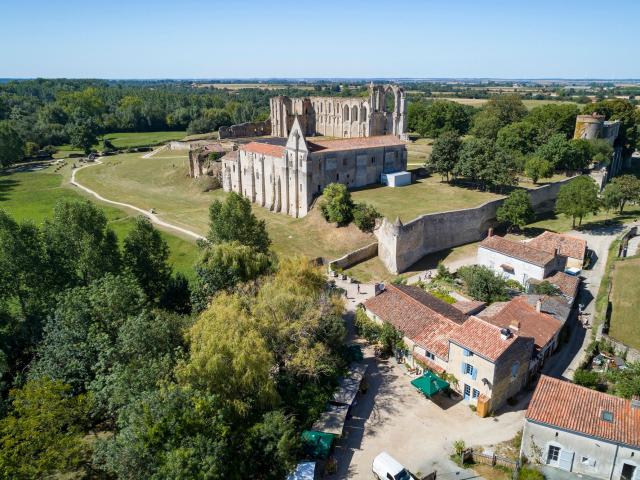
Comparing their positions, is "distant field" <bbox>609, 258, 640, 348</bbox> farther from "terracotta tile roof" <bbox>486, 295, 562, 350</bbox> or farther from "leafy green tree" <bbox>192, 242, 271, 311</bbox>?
"leafy green tree" <bbox>192, 242, 271, 311</bbox>

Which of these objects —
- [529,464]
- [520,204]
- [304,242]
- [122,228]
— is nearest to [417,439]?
[529,464]

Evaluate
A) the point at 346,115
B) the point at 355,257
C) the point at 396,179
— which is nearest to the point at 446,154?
the point at 396,179

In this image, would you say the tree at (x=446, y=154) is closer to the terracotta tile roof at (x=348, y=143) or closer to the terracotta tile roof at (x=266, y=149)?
the terracotta tile roof at (x=348, y=143)

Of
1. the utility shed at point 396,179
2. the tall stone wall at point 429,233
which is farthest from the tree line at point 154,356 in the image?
the utility shed at point 396,179

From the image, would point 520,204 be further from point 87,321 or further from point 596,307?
point 87,321

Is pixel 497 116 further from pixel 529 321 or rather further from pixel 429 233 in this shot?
pixel 529 321

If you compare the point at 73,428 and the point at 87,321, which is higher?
the point at 87,321
